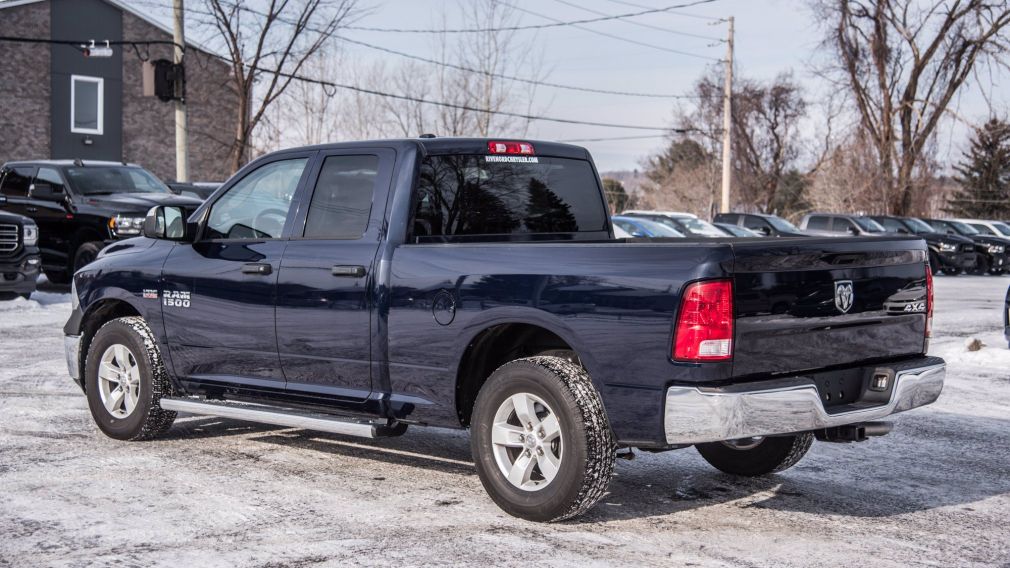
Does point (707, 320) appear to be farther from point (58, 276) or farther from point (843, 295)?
point (58, 276)

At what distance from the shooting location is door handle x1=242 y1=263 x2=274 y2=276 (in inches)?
265

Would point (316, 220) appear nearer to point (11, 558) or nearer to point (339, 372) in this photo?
point (339, 372)

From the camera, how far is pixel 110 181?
18.5 m

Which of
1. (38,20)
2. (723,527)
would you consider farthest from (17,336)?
(38,20)

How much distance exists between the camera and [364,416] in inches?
251

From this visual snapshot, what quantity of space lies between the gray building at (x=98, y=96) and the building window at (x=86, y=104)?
0.03 metres

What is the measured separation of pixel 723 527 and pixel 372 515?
166cm

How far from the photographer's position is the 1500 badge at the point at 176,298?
23.6 ft

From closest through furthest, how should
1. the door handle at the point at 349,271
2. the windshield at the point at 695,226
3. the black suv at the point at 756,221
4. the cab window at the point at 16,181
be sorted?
the door handle at the point at 349,271 → the cab window at the point at 16,181 → the windshield at the point at 695,226 → the black suv at the point at 756,221

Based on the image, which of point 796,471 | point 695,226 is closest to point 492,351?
point 796,471

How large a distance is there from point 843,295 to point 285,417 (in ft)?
10.0

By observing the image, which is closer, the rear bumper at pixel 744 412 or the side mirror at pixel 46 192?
the rear bumper at pixel 744 412

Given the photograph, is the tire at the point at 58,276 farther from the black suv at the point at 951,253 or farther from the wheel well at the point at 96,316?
the black suv at the point at 951,253

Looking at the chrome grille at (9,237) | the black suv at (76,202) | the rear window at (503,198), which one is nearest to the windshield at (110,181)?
the black suv at (76,202)
